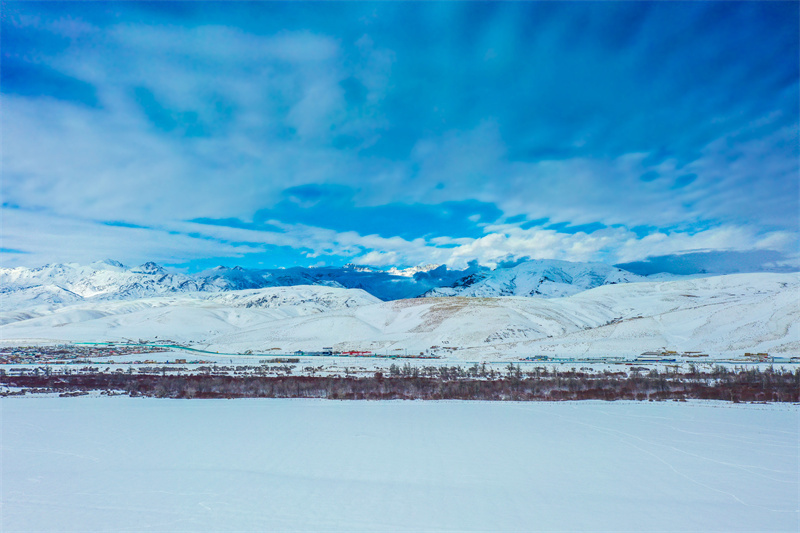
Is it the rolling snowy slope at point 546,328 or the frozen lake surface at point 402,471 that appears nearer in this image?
the frozen lake surface at point 402,471

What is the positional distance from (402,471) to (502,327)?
67458 millimetres

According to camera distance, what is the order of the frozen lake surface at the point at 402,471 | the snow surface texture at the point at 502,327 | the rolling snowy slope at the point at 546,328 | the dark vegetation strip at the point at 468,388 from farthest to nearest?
the snow surface texture at the point at 502,327, the rolling snowy slope at the point at 546,328, the dark vegetation strip at the point at 468,388, the frozen lake surface at the point at 402,471

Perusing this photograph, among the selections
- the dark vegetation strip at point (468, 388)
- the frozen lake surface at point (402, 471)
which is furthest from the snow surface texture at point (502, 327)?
the frozen lake surface at point (402, 471)

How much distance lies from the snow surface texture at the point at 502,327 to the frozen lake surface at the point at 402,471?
40.4m

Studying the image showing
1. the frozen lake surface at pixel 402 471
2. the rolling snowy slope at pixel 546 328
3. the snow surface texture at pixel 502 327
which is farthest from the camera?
the snow surface texture at pixel 502 327

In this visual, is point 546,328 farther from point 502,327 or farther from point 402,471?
point 402,471

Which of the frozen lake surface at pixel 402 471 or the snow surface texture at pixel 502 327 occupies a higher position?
the snow surface texture at pixel 502 327

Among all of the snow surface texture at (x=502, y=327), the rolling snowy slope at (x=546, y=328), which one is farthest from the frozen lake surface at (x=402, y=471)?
the rolling snowy slope at (x=546, y=328)

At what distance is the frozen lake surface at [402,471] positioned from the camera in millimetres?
8625

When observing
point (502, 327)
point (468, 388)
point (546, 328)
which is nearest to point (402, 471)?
point (468, 388)

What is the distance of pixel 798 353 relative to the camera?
4591 cm

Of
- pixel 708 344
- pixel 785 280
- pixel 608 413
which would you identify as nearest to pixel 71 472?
pixel 608 413

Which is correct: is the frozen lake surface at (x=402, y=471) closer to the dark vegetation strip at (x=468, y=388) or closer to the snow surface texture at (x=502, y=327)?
the dark vegetation strip at (x=468, y=388)

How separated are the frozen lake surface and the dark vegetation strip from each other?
577 cm
